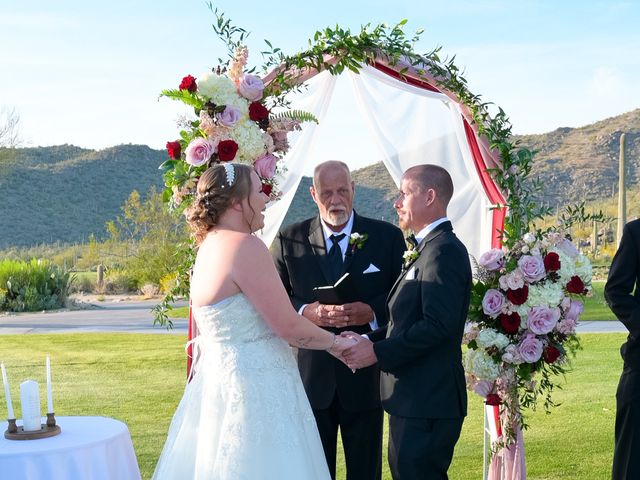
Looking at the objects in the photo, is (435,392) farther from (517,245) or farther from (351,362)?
(517,245)

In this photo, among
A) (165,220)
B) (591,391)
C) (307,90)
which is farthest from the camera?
(165,220)

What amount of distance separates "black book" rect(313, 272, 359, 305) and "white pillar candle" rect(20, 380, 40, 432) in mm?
1711

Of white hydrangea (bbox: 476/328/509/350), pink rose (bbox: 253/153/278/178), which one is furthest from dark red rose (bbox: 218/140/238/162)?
white hydrangea (bbox: 476/328/509/350)

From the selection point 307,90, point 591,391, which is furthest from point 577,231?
point 307,90

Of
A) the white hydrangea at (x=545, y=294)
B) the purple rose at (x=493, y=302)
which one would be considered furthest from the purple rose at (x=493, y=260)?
the white hydrangea at (x=545, y=294)

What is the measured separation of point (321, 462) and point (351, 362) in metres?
0.60

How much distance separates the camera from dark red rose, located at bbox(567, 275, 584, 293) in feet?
17.5

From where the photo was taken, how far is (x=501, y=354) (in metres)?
5.41

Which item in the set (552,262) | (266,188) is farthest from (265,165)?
(552,262)

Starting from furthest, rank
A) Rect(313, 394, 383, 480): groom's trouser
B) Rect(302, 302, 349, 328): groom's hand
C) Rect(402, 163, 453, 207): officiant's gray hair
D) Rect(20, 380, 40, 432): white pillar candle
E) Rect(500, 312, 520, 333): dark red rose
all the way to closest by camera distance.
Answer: Rect(500, 312, 520, 333): dark red rose
Rect(313, 394, 383, 480): groom's trouser
Rect(302, 302, 349, 328): groom's hand
Rect(402, 163, 453, 207): officiant's gray hair
Rect(20, 380, 40, 432): white pillar candle

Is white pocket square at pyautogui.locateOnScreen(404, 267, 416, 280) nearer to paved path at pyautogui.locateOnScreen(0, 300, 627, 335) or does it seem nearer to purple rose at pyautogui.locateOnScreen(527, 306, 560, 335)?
purple rose at pyautogui.locateOnScreen(527, 306, 560, 335)

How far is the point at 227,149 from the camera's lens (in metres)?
5.36

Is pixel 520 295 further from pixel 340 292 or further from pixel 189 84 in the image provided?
pixel 189 84

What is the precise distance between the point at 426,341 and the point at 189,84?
8.14 feet
